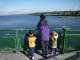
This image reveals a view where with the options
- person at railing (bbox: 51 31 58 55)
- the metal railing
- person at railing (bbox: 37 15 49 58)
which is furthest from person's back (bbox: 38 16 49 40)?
the metal railing

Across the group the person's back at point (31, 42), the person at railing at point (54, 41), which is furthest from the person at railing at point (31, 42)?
the person at railing at point (54, 41)

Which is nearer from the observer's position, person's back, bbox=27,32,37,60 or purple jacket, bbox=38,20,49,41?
purple jacket, bbox=38,20,49,41

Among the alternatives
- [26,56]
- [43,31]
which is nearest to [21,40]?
[26,56]

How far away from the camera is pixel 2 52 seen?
11289mm

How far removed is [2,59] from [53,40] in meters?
2.31

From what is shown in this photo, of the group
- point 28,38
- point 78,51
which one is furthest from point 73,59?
point 28,38

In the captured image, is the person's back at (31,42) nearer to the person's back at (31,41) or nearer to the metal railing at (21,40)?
the person's back at (31,41)

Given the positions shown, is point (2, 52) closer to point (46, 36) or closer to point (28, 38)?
point (28, 38)

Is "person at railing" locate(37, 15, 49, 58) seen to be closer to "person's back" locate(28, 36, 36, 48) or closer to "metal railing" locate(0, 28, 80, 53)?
"person's back" locate(28, 36, 36, 48)

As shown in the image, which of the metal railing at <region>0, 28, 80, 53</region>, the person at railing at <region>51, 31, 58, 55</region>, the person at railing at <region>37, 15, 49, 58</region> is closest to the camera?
the person at railing at <region>37, 15, 49, 58</region>

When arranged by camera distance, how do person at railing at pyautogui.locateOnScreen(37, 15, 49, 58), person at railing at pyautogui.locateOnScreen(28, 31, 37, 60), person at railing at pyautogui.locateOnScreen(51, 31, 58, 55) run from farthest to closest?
person at railing at pyautogui.locateOnScreen(51, 31, 58, 55) → person at railing at pyautogui.locateOnScreen(28, 31, 37, 60) → person at railing at pyautogui.locateOnScreen(37, 15, 49, 58)

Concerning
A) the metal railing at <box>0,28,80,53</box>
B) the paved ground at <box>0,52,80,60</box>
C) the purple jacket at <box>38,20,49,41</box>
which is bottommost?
the paved ground at <box>0,52,80,60</box>

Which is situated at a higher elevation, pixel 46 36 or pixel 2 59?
pixel 46 36

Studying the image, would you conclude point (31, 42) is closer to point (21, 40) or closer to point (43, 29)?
point (43, 29)
